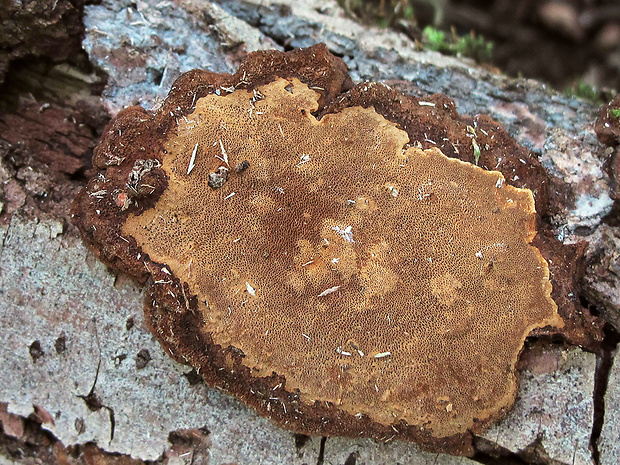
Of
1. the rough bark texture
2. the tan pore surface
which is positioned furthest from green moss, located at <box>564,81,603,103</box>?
the tan pore surface

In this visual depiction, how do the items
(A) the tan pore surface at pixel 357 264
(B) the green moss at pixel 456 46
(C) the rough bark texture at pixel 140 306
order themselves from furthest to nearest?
(B) the green moss at pixel 456 46
(C) the rough bark texture at pixel 140 306
(A) the tan pore surface at pixel 357 264

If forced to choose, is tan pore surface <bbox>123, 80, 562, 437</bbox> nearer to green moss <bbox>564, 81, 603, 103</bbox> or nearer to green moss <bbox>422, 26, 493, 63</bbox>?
green moss <bbox>422, 26, 493, 63</bbox>

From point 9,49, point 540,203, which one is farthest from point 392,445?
point 9,49

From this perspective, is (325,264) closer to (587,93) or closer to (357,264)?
(357,264)

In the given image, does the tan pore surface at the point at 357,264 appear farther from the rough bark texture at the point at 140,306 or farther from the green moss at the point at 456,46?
the green moss at the point at 456,46

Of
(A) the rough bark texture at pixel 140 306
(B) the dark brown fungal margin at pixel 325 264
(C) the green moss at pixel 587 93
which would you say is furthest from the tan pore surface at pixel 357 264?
(C) the green moss at pixel 587 93

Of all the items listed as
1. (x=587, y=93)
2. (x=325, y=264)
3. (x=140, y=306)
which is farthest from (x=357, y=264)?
(x=587, y=93)
